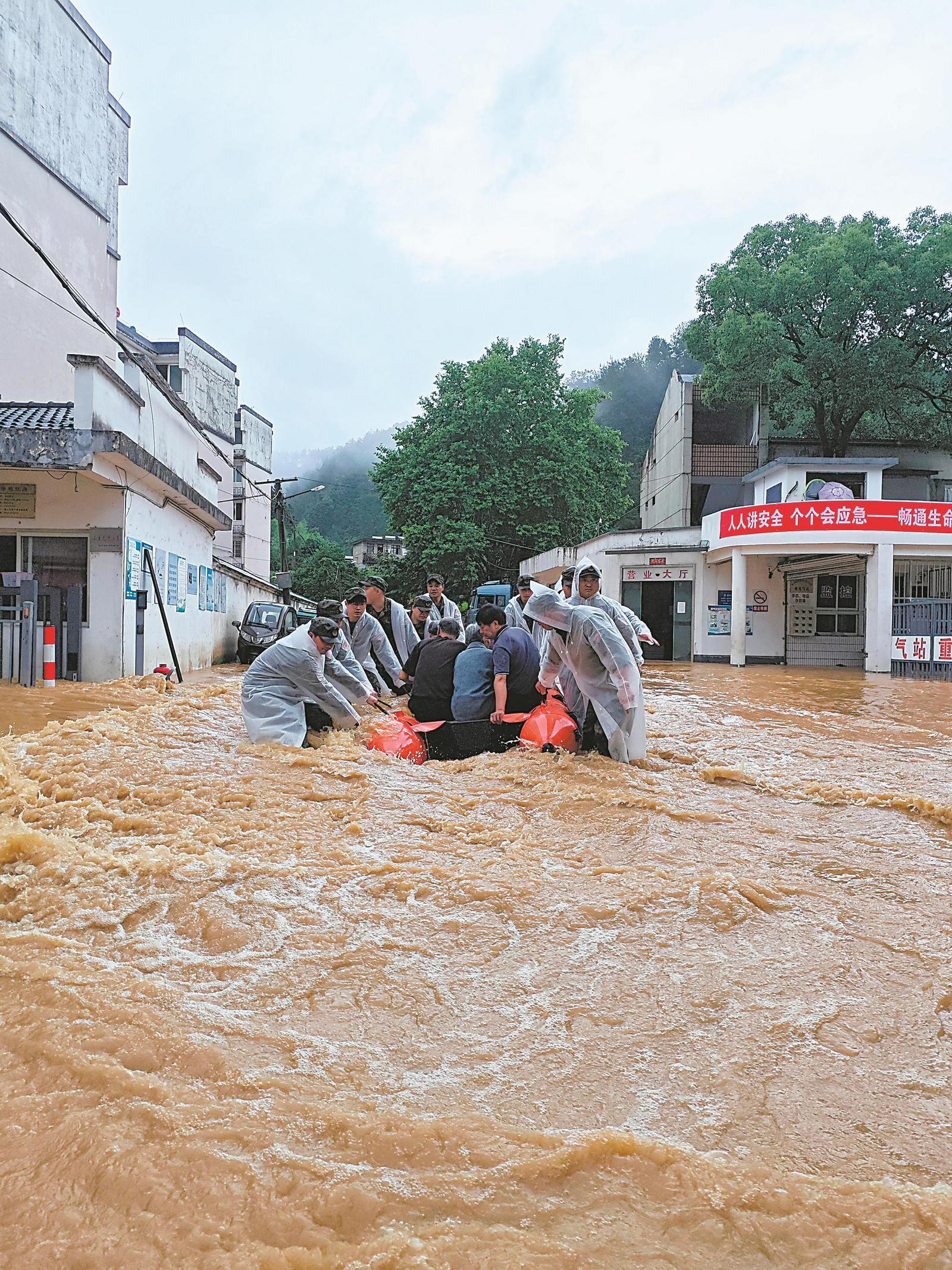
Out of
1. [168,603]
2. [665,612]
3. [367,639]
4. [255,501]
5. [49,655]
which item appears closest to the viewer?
[367,639]

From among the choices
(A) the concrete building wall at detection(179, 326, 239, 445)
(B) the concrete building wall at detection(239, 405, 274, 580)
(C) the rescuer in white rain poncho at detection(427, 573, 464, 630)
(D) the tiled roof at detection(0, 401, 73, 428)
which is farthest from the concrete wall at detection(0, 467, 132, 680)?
(B) the concrete building wall at detection(239, 405, 274, 580)

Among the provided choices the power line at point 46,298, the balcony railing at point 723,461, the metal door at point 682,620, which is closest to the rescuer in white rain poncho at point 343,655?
the power line at point 46,298

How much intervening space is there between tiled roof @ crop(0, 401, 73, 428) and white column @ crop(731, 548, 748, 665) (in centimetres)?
1608

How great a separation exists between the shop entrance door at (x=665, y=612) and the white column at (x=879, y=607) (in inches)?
201

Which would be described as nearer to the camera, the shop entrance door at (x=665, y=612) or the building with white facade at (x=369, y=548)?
the shop entrance door at (x=665, y=612)

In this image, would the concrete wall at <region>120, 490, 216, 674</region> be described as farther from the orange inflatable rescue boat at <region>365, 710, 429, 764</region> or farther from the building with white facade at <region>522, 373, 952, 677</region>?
the building with white facade at <region>522, 373, 952, 677</region>

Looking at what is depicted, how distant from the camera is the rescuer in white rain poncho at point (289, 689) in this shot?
7.29 m

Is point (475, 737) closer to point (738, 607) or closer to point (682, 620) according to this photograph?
point (738, 607)

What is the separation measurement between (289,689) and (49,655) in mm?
5421

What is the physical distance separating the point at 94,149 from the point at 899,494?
84.4 feet

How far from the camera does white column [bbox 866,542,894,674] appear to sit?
68.1ft

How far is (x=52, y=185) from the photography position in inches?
677

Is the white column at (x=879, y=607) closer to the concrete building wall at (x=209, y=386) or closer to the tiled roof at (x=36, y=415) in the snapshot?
the tiled roof at (x=36, y=415)

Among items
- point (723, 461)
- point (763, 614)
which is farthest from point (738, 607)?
point (723, 461)
